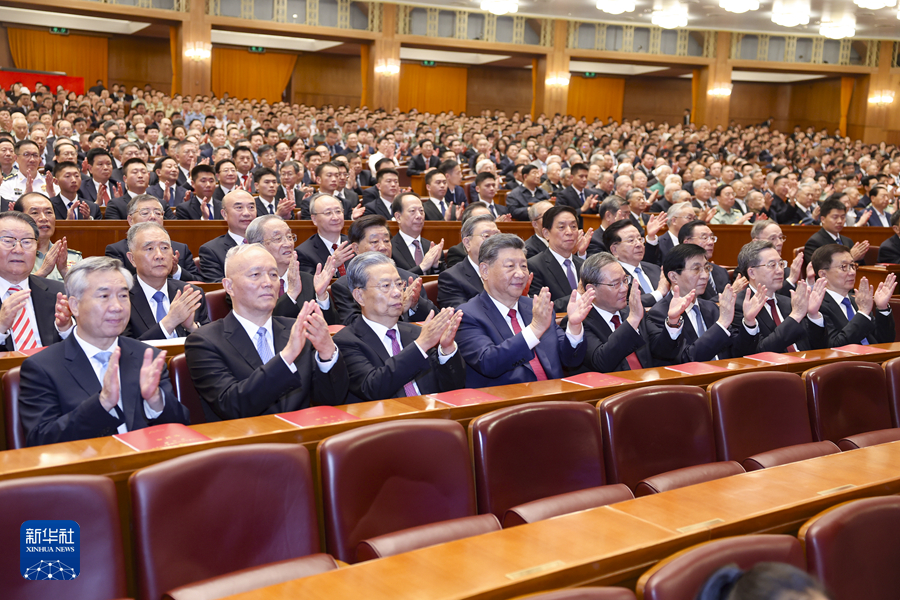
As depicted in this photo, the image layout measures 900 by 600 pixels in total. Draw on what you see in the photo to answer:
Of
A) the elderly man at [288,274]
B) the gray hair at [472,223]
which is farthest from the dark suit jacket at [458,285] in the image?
the elderly man at [288,274]

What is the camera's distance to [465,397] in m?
1.96

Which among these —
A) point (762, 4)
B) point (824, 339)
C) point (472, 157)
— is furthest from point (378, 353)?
point (762, 4)

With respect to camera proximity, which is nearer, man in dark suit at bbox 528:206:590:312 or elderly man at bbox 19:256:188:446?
elderly man at bbox 19:256:188:446

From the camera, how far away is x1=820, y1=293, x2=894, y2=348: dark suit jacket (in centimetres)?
312

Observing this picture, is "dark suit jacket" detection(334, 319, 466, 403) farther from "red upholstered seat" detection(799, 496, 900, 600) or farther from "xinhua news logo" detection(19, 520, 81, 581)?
"red upholstered seat" detection(799, 496, 900, 600)

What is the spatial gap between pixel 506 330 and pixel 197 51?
11089mm

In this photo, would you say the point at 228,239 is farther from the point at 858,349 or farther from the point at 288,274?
the point at 858,349

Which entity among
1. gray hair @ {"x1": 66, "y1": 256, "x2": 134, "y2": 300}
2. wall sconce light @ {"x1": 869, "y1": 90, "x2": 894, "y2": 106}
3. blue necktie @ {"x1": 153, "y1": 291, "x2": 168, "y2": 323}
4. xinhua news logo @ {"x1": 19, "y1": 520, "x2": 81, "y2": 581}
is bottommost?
xinhua news logo @ {"x1": 19, "y1": 520, "x2": 81, "y2": 581}

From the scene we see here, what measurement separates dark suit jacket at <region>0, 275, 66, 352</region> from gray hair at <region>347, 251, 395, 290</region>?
101 centimetres

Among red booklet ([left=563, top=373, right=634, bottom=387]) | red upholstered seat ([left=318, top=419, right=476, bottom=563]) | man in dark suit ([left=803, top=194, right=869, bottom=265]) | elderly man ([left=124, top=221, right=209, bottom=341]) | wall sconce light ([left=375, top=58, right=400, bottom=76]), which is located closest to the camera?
red upholstered seat ([left=318, top=419, right=476, bottom=563])

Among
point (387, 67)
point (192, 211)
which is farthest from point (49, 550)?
point (387, 67)

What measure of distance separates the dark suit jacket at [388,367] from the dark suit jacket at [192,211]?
8.69 ft

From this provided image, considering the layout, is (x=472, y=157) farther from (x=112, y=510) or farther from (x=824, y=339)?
(x=112, y=510)

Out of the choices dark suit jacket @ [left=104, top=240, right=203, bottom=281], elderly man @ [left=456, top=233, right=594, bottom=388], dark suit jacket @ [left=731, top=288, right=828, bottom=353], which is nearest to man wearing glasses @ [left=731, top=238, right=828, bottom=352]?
dark suit jacket @ [left=731, top=288, right=828, bottom=353]
